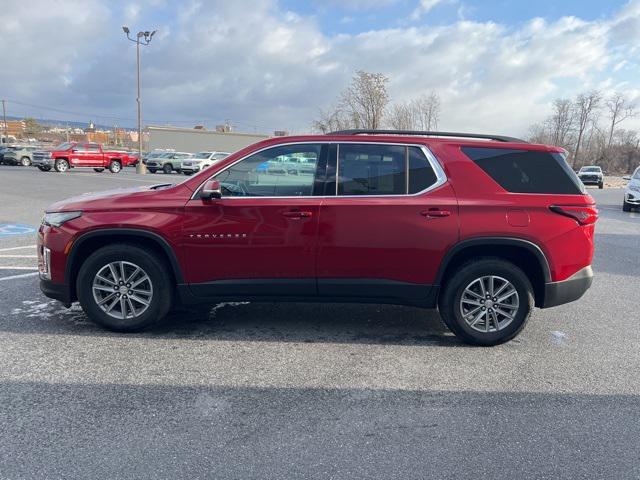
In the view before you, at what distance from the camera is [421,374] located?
12.8ft

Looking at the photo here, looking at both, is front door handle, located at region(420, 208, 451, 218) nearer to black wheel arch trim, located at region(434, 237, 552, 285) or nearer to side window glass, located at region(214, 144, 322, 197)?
black wheel arch trim, located at region(434, 237, 552, 285)

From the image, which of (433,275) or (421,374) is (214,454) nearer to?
(421,374)

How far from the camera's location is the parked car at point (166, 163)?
3781 cm

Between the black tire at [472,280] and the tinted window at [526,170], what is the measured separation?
27.7 inches

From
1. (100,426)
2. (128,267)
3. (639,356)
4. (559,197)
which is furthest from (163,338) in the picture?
(639,356)

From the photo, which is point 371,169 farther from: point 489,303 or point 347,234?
point 489,303

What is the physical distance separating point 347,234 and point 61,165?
3163cm

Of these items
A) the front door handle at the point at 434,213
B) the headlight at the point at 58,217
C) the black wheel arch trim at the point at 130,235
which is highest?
the front door handle at the point at 434,213

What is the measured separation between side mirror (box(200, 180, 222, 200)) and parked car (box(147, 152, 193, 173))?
35735 millimetres

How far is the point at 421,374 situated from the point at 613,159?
300 feet

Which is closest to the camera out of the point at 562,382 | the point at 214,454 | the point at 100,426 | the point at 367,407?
the point at 214,454

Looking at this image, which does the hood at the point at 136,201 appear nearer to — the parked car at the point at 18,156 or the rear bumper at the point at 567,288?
the rear bumper at the point at 567,288

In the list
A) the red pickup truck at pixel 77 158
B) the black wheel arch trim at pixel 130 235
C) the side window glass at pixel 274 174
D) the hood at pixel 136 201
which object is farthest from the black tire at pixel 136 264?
the red pickup truck at pixel 77 158

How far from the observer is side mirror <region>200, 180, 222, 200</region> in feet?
13.9
